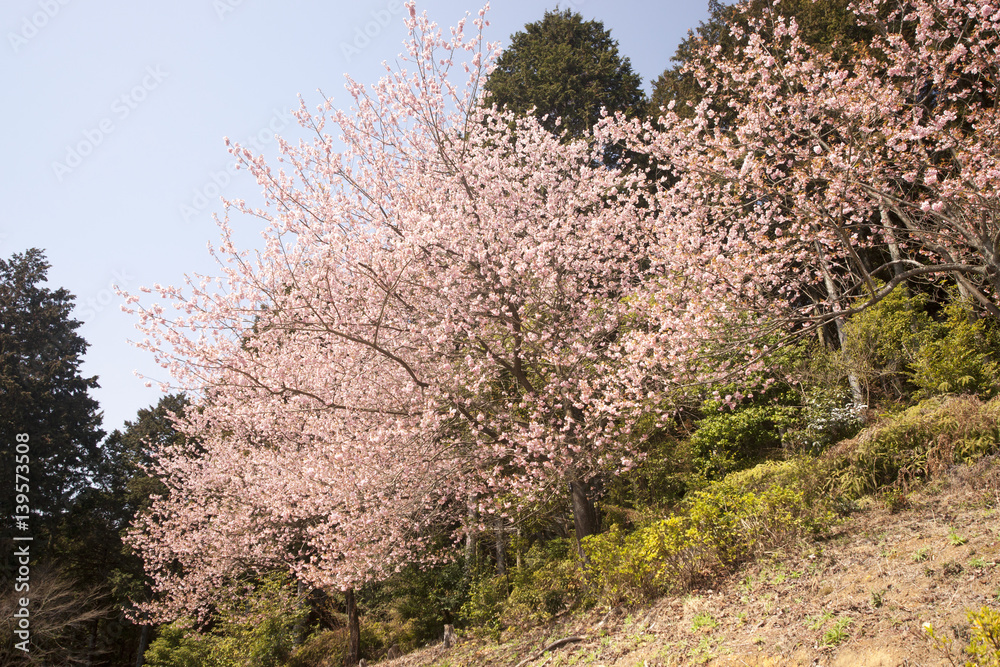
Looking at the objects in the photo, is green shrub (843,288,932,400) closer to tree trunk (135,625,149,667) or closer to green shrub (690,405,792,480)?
green shrub (690,405,792,480)

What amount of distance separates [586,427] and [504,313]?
189 cm

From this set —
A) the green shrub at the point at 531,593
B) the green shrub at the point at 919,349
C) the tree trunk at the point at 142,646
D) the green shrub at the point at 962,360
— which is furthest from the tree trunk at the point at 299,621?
the green shrub at the point at 962,360

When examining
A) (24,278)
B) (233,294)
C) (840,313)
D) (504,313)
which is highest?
(24,278)

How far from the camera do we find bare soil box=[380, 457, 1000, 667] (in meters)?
3.92

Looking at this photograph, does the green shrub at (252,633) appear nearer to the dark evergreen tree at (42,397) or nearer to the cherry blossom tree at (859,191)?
the dark evergreen tree at (42,397)

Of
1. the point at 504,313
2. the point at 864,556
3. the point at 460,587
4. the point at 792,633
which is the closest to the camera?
the point at 792,633

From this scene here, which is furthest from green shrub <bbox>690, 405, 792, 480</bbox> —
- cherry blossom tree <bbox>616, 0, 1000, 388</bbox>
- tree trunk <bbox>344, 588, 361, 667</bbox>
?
tree trunk <bbox>344, 588, 361, 667</bbox>

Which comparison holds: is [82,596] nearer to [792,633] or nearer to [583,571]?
[583,571]

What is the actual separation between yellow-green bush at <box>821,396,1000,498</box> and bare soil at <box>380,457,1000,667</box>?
0.27 metres

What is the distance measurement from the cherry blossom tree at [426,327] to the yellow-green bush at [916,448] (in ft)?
8.76

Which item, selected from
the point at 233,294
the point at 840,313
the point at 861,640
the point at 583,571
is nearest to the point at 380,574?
the point at 583,571

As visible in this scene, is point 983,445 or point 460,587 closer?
point 983,445

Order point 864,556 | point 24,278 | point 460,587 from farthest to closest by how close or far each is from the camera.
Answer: point 24,278 < point 460,587 < point 864,556

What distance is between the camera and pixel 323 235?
7.75 metres
